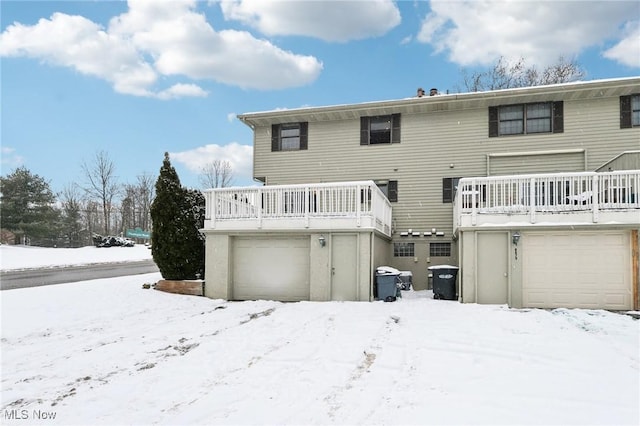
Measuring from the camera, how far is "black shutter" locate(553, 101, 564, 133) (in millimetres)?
12516

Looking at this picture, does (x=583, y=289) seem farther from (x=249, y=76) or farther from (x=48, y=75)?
(x=48, y=75)

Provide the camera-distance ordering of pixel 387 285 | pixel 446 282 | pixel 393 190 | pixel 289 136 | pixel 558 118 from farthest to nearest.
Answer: pixel 289 136 < pixel 393 190 < pixel 558 118 < pixel 446 282 < pixel 387 285

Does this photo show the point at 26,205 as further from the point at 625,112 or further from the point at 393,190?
the point at 625,112

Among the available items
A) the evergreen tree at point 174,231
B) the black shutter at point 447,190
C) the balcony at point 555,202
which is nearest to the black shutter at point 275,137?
the evergreen tree at point 174,231

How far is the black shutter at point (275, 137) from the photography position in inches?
598

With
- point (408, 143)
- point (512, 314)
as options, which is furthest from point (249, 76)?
point (512, 314)

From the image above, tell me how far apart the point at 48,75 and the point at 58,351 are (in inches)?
660

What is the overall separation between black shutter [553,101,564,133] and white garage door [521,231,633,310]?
4.61m

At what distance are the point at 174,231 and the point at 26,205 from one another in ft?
90.8

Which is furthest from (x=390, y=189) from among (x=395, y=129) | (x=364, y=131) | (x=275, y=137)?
(x=275, y=137)

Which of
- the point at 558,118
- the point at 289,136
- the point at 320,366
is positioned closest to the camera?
the point at 320,366

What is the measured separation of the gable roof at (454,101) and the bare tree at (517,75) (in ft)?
34.1

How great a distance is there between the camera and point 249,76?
72.7 feet

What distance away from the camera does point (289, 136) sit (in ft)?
49.7
